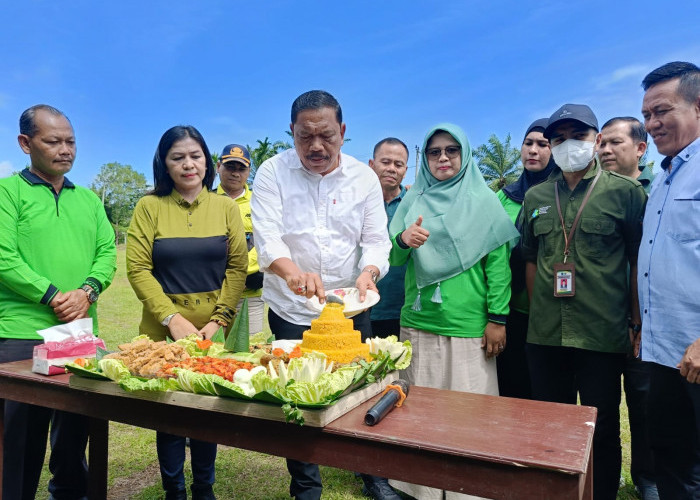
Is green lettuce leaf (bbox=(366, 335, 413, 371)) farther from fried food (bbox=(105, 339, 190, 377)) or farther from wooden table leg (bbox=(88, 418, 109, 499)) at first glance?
wooden table leg (bbox=(88, 418, 109, 499))

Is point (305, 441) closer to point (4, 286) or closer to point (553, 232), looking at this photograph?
point (553, 232)

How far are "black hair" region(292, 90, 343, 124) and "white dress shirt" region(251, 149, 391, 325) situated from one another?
0.34 metres

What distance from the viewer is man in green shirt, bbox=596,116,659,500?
340 centimetres

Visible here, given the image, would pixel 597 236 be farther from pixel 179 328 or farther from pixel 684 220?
pixel 179 328

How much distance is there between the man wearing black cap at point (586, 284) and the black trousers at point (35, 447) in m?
3.00

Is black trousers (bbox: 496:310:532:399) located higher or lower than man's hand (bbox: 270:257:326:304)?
lower

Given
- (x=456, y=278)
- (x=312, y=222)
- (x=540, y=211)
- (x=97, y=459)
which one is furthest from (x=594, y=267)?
(x=97, y=459)

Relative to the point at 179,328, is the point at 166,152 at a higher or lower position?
higher

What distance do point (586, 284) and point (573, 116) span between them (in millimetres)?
1032

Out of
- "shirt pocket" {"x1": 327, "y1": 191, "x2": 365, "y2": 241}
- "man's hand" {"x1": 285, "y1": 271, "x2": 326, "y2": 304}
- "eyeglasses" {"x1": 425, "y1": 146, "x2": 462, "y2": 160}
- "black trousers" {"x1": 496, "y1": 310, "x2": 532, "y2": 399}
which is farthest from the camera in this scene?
"black trousers" {"x1": 496, "y1": 310, "x2": 532, "y2": 399}

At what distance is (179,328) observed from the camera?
312 centimetres

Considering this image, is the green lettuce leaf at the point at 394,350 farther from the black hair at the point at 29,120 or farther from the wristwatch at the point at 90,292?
the black hair at the point at 29,120

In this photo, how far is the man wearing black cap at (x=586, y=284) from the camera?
2.92 metres

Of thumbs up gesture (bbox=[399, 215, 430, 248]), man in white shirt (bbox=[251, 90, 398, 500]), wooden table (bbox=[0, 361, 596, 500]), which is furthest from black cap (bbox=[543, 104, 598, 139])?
wooden table (bbox=[0, 361, 596, 500])
